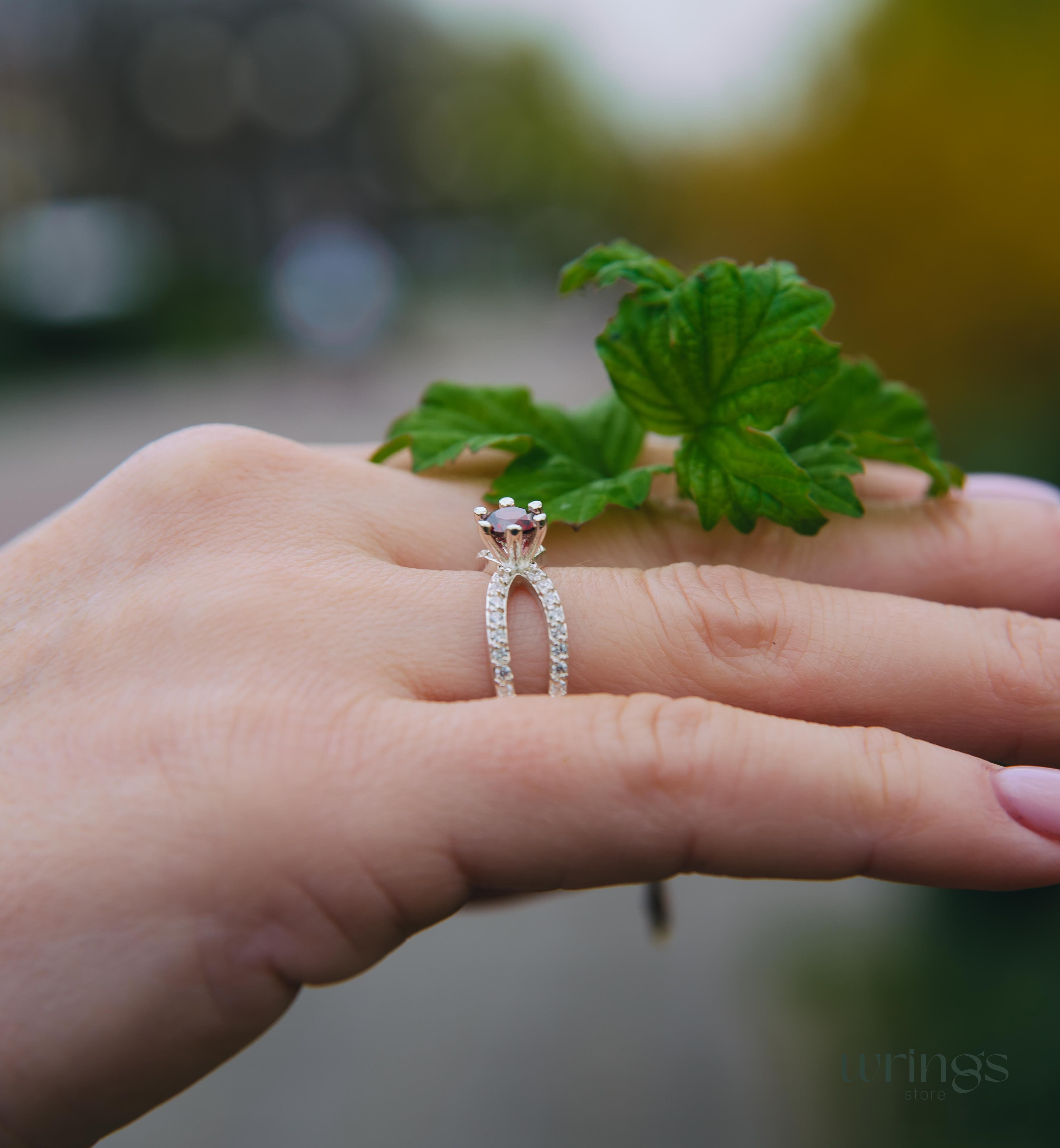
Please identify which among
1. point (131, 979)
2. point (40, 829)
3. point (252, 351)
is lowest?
point (131, 979)

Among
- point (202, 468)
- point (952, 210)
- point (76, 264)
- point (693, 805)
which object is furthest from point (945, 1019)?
point (76, 264)

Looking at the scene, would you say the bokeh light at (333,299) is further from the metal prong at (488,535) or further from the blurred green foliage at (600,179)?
the metal prong at (488,535)

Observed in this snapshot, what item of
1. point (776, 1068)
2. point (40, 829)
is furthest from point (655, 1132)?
point (40, 829)

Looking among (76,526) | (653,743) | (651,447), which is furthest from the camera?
(651,447)

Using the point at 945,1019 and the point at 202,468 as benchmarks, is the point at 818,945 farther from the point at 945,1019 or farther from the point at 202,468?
the point at 202,468

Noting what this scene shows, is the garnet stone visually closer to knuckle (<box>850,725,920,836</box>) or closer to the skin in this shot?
the skin

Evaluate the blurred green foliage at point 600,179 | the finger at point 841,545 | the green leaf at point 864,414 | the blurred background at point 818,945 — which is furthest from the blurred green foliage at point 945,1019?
the green leaf at point 864,414

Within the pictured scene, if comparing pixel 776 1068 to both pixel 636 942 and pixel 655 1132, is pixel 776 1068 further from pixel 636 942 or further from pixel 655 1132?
pixel 636 942
